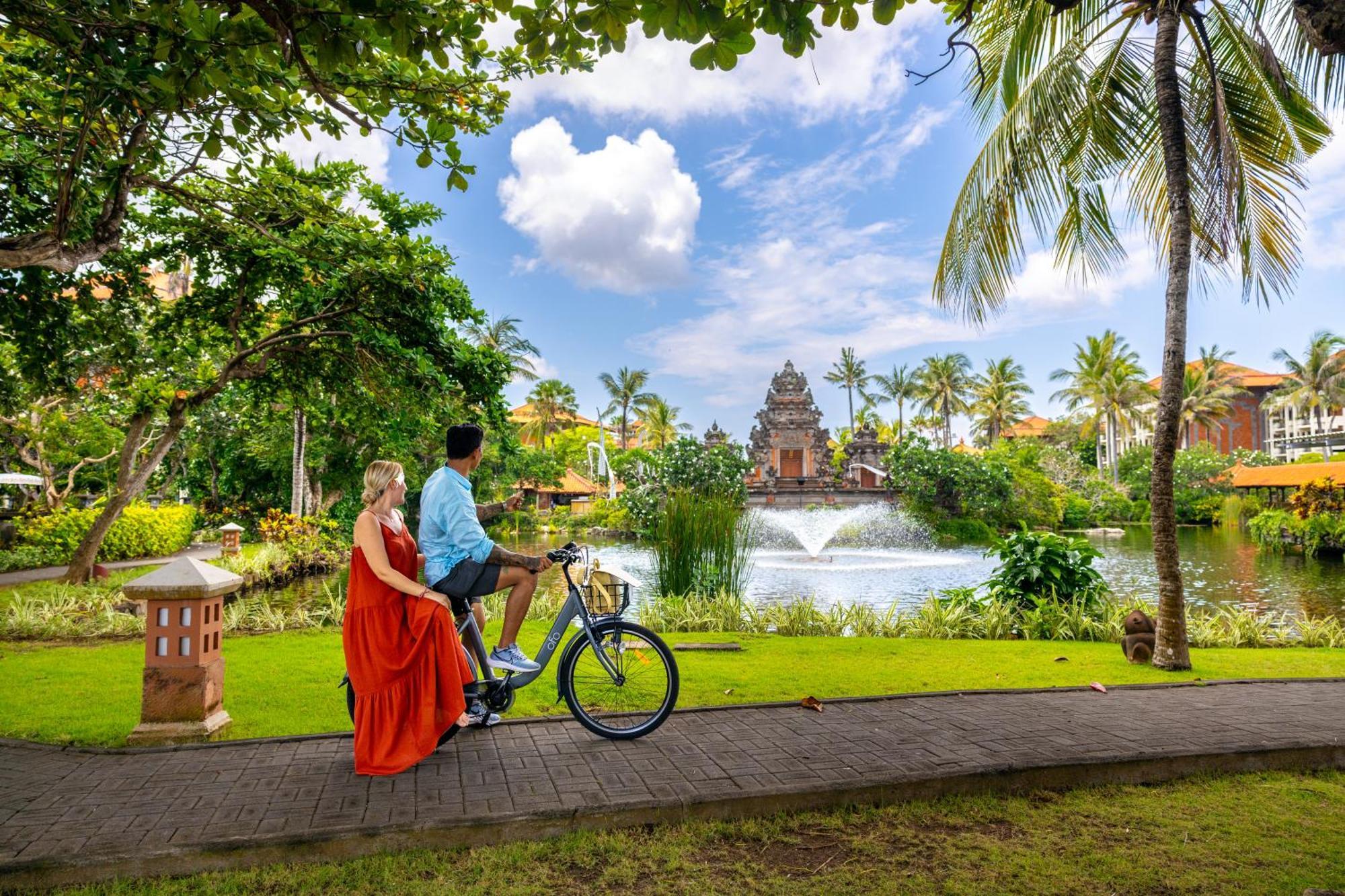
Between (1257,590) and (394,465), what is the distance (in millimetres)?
17639

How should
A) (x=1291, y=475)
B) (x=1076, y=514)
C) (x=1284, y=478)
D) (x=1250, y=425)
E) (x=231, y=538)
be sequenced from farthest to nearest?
(x=1250, y=425) < (x=1076, y=514) < (x=1284, y=478) < (x=1291, y=475) < (x=231, y=538)

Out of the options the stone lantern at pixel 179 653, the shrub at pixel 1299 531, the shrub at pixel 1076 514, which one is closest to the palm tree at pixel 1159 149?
the stone lantern at pixel 179 653

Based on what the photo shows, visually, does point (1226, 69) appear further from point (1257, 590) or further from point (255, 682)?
point (1257, 590)

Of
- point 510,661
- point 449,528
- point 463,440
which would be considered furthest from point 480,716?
point 463,440

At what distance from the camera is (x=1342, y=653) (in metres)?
7.34

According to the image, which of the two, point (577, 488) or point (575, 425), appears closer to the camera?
point (577, 488)

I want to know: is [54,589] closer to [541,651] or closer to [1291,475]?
[541,651]

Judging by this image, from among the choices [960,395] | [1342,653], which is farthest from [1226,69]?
[960,395]

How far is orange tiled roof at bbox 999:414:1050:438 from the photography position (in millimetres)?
64500

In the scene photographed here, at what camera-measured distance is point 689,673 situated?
5.99 m

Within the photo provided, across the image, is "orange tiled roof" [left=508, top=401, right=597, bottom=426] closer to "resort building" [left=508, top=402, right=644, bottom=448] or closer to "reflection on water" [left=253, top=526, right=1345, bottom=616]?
"resort building" [left=508, top=402, right=644, bottom=448]

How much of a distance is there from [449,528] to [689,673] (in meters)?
2.79

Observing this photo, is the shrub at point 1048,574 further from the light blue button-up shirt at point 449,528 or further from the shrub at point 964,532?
the shrub at point 964,532

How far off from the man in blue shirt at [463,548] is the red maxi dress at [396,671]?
0.21 metres
